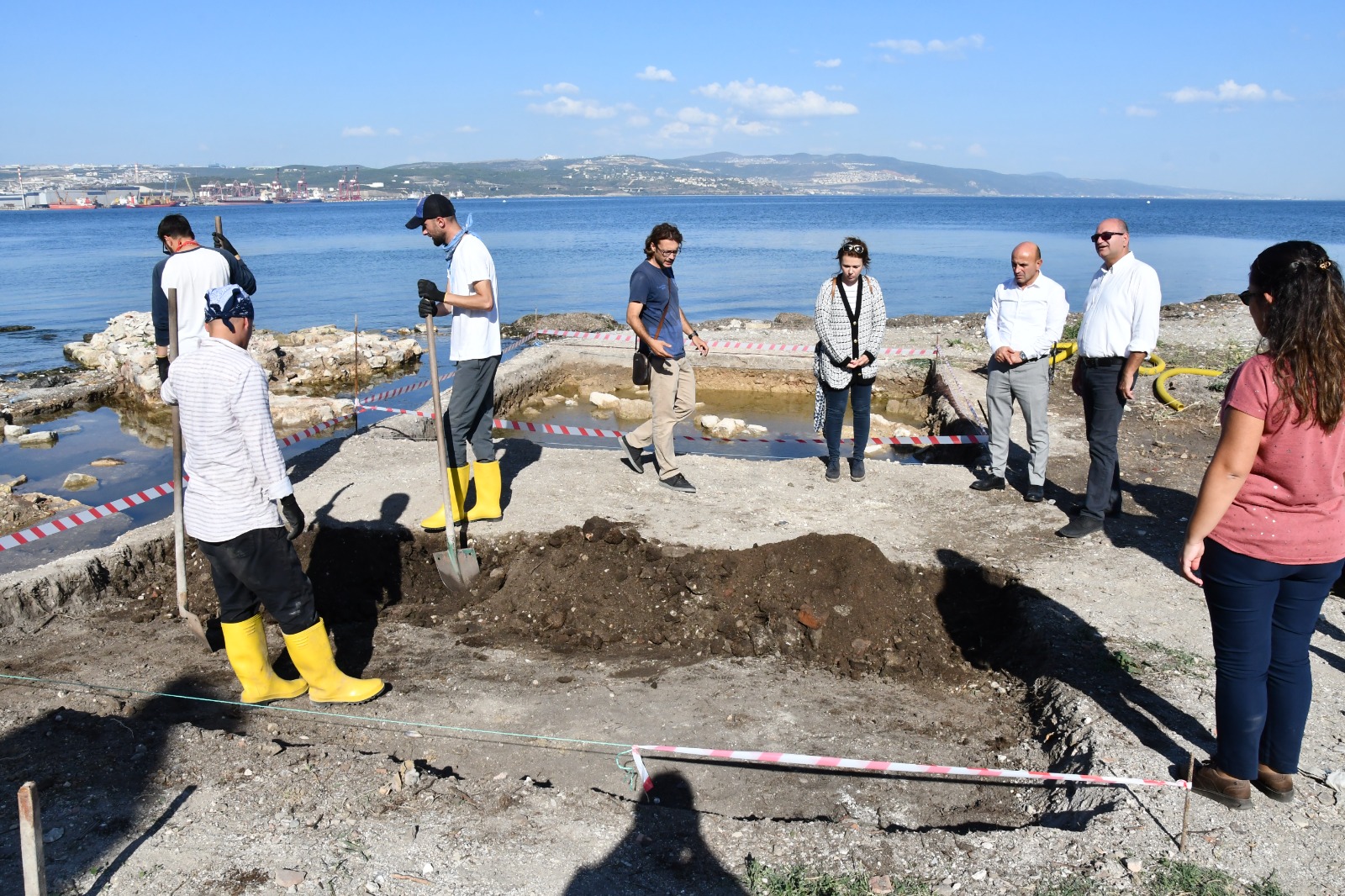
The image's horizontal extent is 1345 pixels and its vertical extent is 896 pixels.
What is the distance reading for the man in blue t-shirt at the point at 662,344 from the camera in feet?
22.5

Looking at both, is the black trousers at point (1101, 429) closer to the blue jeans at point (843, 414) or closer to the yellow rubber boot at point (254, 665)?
the blue jeans at point (843, 414)

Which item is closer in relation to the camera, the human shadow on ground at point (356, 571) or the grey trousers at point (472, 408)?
the human shadow on ground at point (356, 571)

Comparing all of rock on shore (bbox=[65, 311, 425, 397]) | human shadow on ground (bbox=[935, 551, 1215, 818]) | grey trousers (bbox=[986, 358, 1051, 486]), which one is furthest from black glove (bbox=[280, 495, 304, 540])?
rock on shore (bbox=[65, 311, 425, 397])

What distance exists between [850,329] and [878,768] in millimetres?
4233

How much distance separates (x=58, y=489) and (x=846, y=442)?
9197 mm

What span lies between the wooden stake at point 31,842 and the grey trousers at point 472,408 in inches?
149

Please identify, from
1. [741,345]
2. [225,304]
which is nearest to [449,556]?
[225,304]

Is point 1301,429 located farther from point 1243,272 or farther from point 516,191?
point 516,191

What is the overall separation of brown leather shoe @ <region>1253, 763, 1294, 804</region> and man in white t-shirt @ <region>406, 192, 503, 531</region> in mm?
4498

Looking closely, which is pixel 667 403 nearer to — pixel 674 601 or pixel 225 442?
pixel 674 601

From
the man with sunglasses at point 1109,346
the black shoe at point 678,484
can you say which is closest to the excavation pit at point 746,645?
the black shoe at point 678,484

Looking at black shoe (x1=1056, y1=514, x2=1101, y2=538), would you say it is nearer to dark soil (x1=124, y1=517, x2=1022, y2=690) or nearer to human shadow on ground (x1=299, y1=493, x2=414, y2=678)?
dark soil (x1=124, y1=517, x2=1022, y2=690)

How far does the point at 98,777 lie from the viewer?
12.1ft

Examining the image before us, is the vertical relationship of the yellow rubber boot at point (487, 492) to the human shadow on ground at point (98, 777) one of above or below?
above
